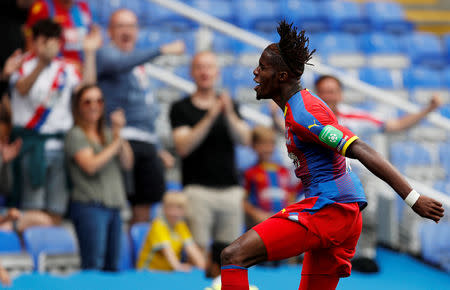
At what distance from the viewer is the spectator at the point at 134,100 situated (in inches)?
202

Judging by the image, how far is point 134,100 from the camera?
521 cm

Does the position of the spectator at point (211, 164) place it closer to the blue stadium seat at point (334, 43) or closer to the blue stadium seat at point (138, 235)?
the blue stadium seat at point (138, 235)

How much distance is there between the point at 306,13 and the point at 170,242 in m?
6.77

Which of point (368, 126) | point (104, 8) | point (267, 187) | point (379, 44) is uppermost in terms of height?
point (104, 8)

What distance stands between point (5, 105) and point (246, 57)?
4825mm

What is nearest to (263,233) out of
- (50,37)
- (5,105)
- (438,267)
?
(50,37)

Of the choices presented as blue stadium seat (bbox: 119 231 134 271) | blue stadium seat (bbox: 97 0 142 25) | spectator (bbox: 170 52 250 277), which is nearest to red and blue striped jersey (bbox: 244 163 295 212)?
spectator (bbox: 170 52 250 277)

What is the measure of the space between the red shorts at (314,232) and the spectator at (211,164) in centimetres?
204

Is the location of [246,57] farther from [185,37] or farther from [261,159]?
[261,159]

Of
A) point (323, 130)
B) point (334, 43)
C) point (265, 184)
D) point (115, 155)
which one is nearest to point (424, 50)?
point (334, 43)

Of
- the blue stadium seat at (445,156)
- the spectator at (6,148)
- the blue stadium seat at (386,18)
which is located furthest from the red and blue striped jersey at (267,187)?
the blue stadium seat at (386,18)

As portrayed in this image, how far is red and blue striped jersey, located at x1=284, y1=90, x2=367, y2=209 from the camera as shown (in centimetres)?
281

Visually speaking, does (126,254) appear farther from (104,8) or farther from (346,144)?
(104,8)

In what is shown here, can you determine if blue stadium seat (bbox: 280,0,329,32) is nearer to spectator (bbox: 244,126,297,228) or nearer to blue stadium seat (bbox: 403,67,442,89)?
blue stadium seat (bbox: 403,67,442,89)
